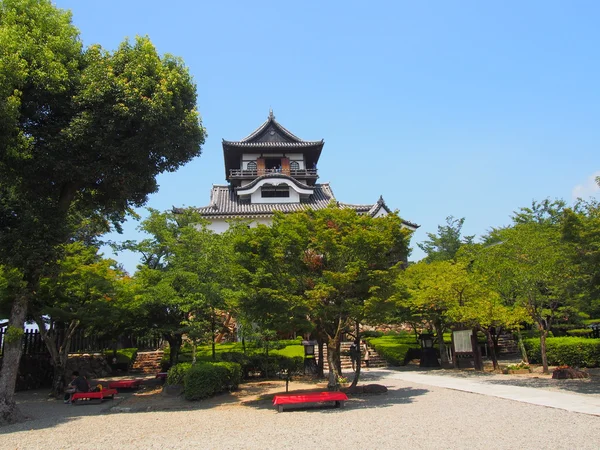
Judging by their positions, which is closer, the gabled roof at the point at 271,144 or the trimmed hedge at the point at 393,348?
the trimmed hedge at the point at 393,348

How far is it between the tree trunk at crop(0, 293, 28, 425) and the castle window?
2547 centimetres

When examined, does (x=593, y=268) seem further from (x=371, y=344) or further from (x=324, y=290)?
(x=371, y=344)

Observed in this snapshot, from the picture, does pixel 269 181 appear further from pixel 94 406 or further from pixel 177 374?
pixel 94 406

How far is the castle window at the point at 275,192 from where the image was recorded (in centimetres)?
3709

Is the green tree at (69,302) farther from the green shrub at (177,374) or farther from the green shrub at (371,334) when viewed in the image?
the green shrub at (371,334)

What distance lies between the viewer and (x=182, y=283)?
57.3 feet

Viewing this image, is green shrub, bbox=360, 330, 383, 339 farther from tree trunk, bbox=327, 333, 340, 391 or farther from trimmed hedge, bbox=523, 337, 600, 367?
tree trunk, bbox=327, 333, 340, 391

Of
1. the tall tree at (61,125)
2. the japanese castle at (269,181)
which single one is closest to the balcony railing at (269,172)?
the japanese castle at (269,181)

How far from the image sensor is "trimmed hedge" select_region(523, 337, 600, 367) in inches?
741

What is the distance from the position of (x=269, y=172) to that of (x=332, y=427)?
102 ft

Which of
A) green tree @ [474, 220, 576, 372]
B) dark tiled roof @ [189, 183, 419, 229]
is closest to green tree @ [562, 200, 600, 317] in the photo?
green tree @ [474, 220, 576, 372]

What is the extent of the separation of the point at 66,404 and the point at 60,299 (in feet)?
13.4

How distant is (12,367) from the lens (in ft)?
39.1

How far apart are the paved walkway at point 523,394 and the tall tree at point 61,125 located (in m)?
11.8
